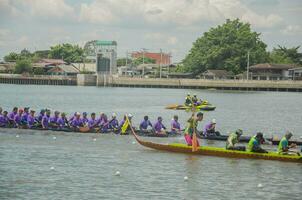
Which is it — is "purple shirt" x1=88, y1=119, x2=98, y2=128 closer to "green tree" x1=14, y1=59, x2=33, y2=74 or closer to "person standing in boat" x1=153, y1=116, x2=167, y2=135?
"person standing in boat" x1=153, y1=116, x2=167, y2=135

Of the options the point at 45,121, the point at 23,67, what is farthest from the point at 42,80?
the point at 45,121

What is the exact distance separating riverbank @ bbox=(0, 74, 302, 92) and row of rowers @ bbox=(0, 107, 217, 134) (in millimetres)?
100442

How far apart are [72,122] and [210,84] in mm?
106627

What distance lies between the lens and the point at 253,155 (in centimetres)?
3058

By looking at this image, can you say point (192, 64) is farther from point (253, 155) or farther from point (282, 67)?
point (253, 155)

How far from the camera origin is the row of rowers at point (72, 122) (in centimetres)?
3949

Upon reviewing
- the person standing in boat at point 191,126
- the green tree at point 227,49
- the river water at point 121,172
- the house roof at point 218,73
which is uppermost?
the green tree at point 227,49

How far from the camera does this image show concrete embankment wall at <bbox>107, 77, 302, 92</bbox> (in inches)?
5448

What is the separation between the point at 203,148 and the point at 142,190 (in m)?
7.38

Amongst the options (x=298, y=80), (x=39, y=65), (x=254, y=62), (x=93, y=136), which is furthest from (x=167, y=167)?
(x=39, y=65)

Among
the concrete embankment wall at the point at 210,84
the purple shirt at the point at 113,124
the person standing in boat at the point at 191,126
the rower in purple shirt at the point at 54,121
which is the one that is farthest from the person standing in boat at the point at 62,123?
the concrete embankment wall at the point at 210,84

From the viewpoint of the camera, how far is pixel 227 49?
15500cm

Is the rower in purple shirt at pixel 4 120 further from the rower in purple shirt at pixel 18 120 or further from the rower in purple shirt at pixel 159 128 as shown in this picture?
the rower in purple shirt at pixel 159 128

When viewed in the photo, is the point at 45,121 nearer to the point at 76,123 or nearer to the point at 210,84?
the point at 76,123
